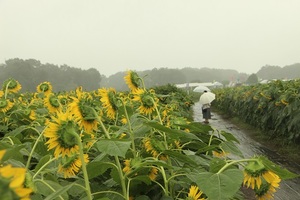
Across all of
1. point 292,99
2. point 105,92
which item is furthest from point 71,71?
point 105,92

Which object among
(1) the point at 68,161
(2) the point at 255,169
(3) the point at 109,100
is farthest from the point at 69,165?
(2) the point at 255,169

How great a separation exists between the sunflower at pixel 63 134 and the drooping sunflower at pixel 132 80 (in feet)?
2.88

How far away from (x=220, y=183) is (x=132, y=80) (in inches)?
40.8

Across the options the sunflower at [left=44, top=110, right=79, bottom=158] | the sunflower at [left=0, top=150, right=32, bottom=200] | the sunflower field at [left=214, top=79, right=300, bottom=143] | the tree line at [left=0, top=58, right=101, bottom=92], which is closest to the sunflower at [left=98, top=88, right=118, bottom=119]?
the sunflower at [left=44, top=110, right=79, bottom=158]

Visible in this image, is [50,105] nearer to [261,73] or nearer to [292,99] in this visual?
[292,99]

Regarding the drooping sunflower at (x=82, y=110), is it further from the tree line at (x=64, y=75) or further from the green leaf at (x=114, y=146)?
the tree line at (x=64, y=75)

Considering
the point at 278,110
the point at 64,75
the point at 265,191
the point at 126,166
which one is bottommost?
the point at 64,75

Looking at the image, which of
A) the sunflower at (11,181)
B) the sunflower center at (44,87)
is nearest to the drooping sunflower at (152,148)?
the sunflower at (11,181)

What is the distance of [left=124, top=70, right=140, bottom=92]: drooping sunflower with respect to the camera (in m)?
1.91

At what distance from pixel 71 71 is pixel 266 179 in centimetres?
6595

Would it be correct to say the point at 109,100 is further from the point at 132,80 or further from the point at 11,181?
the point at 11,181

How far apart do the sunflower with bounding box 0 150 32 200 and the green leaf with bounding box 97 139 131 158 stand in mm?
555

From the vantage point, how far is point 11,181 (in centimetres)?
43

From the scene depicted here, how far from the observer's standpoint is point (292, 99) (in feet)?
21.3
